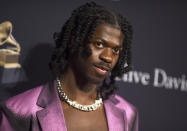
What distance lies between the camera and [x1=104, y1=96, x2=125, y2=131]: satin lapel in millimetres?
1132

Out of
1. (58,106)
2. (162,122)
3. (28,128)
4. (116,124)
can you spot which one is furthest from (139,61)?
(28,128)

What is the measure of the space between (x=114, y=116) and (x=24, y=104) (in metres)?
0.41

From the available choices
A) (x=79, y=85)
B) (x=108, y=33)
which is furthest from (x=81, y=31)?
(x=79, y=85)

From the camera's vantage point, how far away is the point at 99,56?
101 centimetres

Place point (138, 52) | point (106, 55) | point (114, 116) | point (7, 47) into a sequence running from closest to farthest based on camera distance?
point (106, 55), point (114, 116), point (7, 47), point (138, 52)

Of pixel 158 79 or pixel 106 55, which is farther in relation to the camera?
pixel 158 79

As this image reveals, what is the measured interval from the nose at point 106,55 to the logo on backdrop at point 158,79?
582 mm

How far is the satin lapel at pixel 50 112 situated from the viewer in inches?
39.2

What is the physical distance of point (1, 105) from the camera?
1.04 m

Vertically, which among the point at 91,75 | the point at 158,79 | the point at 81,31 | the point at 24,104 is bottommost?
the point at 158,79

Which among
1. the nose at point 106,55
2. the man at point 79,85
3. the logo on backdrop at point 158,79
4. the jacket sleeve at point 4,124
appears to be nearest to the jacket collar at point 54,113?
the man at point 79,85

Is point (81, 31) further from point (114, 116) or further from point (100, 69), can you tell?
point (114, 116)

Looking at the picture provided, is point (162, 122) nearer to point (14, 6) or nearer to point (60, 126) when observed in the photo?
point (60, 126)

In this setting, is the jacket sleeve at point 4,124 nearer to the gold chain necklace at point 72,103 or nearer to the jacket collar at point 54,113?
the jacket collar at point 54,113
